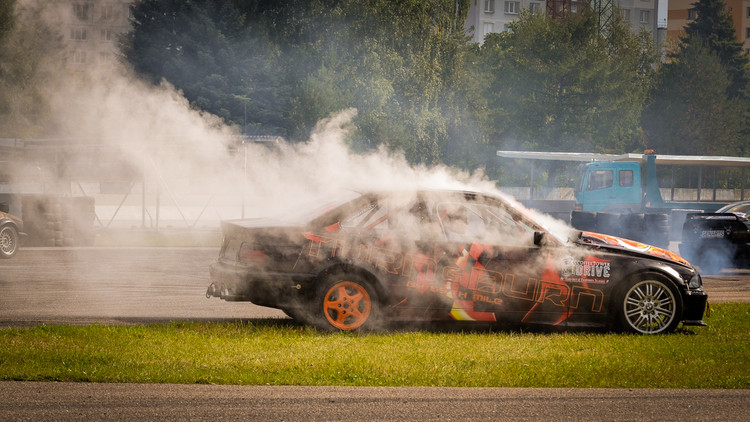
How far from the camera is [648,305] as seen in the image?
8.59m

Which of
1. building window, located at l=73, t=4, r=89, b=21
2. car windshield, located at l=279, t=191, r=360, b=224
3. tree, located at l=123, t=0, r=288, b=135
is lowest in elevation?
car windshield, located at l=279, t=191, r=360, b=224

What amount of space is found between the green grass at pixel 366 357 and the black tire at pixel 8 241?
980 centimetres

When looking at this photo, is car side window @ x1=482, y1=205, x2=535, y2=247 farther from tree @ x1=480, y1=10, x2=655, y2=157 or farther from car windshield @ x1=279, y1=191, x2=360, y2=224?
tree @ x1=480, y1=10, x2=655, y2=157

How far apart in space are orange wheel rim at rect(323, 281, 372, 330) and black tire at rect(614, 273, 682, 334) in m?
2.64

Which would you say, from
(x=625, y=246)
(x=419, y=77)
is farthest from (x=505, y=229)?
(x=419, y=77)

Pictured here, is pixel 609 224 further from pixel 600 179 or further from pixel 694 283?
pixel 694 283

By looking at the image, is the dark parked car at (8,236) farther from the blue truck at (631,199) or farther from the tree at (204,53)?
the tree at (204,53)

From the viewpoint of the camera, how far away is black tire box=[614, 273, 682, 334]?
8531 millimetres

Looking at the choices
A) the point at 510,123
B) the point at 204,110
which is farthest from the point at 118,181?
the point at 510,123

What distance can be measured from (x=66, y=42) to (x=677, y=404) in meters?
11.7

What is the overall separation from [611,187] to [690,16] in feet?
318

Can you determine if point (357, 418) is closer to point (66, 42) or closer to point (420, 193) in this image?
point (420, 193)

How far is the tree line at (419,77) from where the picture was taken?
38219mm

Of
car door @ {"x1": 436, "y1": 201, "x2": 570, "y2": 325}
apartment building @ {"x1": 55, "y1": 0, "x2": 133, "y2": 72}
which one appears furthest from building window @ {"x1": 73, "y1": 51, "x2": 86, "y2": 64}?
car door @ {"x1": 436, "y1": 201, "x2": 570, "y2": 325}
